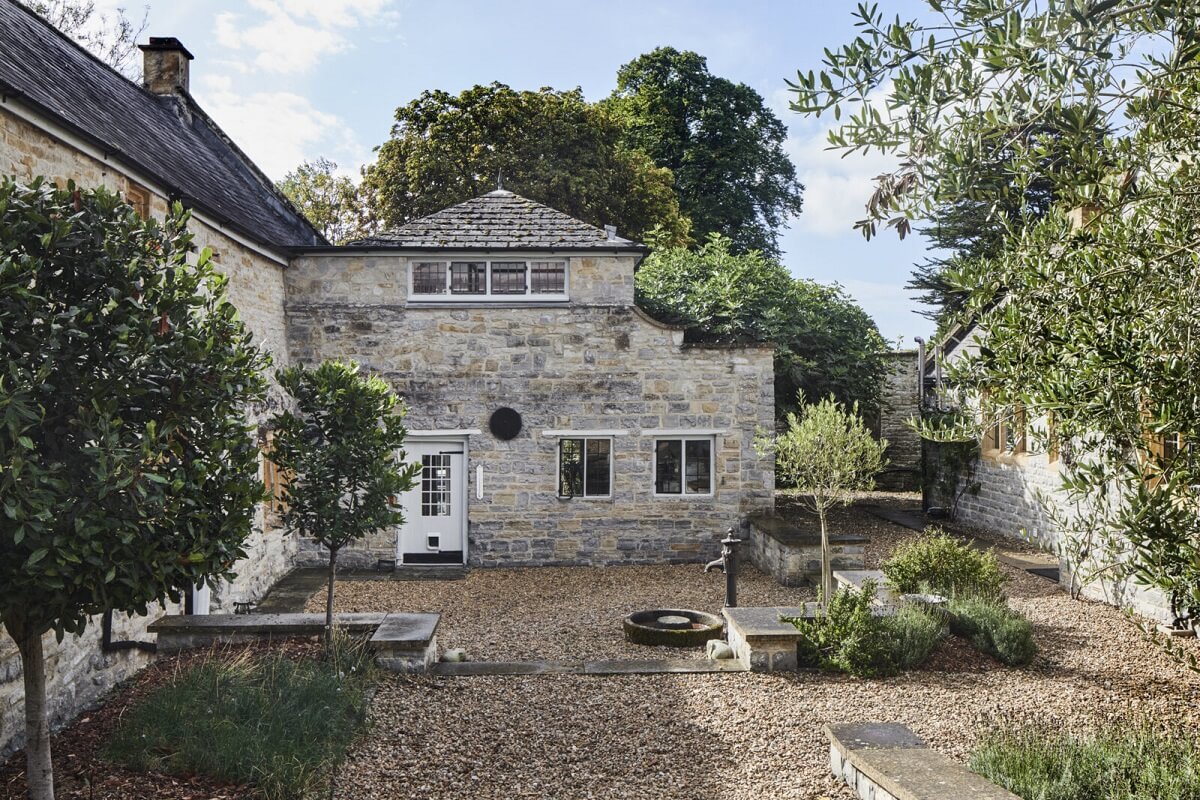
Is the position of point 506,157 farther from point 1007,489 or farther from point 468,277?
point 1007,489

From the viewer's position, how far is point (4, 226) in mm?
4062

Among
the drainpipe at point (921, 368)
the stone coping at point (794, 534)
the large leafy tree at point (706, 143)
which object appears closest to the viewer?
the stone coping at point (794, 534)

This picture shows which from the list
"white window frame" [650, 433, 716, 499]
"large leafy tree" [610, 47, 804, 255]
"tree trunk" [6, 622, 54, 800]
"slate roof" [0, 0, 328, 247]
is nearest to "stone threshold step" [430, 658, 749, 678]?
"tree trunk" [6, 622, 54, 800]

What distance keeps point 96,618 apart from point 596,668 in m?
4.50

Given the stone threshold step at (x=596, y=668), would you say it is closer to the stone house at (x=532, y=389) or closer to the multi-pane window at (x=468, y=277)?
the stone house at (x=532, y=389)

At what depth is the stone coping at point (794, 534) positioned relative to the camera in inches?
486

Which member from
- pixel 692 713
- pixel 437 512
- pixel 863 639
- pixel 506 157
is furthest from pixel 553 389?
pixel 506 157

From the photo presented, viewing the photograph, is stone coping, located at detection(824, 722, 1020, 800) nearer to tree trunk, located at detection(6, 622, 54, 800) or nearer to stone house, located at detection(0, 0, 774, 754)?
tree trunk, located at detection(6, 622, 54, 800)

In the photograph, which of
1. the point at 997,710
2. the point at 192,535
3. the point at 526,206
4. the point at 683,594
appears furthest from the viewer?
the point at 526,206

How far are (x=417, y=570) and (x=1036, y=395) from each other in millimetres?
11169

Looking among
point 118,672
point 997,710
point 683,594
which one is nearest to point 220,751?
point 118,672

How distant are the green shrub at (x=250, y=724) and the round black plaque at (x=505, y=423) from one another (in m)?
7.06

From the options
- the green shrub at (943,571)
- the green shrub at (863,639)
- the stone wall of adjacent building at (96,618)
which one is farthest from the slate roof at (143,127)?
the green shrub at (943,571)

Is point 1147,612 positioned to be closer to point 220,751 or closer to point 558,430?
point 558,430
